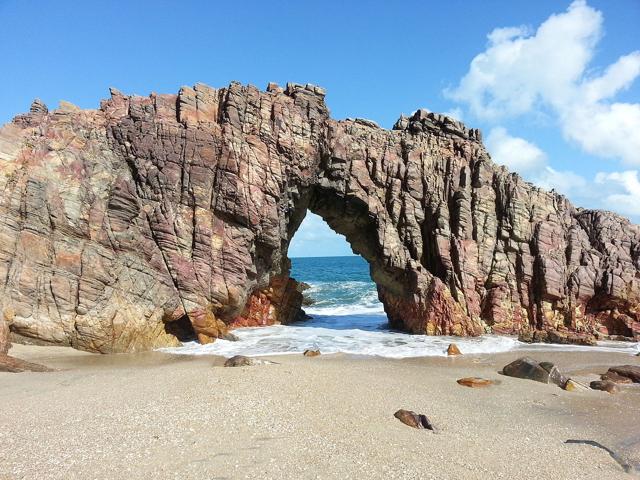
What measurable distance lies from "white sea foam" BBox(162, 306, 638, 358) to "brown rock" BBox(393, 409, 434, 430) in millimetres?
10479

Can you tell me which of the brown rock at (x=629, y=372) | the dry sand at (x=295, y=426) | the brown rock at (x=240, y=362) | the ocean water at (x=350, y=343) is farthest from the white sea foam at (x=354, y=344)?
the brown rock at (x=629, y=372)

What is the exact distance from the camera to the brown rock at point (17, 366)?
46.0ft

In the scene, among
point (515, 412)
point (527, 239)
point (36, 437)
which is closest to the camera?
point (36, 437)

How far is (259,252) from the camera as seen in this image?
26.6 m

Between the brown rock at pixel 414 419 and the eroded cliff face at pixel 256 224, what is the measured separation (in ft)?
48.8

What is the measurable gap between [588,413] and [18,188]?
24.3 m

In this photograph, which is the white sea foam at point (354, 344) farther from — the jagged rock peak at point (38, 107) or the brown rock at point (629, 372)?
the jagged rock peak at point (38, 107)

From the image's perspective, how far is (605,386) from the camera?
14.1m

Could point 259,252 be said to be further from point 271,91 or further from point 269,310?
point 271,91

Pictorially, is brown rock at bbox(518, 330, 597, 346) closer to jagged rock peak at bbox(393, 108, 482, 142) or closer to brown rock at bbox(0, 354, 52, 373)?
jagged rock peak at bbox(393, 108, 482, 142)

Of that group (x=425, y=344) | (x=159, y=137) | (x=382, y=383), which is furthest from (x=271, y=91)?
(x=382, y=383)

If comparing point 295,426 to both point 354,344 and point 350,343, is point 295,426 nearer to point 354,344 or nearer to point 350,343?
point 354,344

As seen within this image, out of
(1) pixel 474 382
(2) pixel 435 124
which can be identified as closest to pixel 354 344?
(1) pixel 474 382

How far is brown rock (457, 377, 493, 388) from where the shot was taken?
14.3 meters
